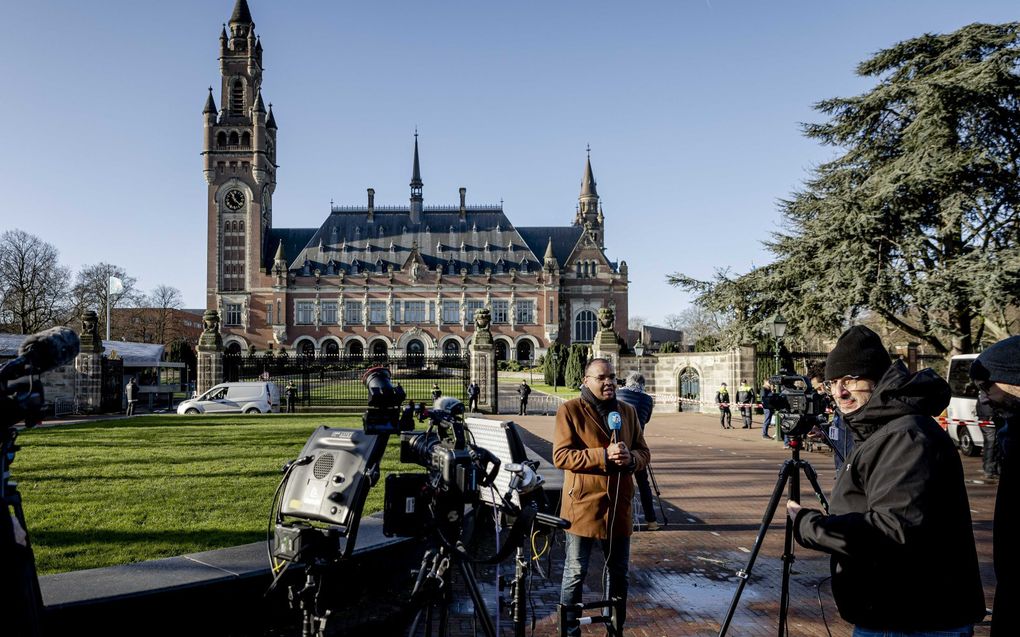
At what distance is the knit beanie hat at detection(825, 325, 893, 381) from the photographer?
2.74 meters

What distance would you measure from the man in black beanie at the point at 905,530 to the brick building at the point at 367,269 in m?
62.2

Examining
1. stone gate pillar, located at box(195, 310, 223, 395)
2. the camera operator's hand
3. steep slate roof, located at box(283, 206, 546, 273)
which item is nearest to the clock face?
steep slate roof, located at box(283, 206, 546, 273)

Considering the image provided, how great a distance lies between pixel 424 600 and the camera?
3.21 meters

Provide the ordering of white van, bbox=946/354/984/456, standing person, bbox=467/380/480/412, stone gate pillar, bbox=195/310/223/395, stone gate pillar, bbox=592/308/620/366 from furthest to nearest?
stone gate pillar, bbox=195/310/223/395, stone gate pillar, bbox=592/308/620/366, standing person, bbox=467/380/480/412, white van, bbox=946/354/984/456

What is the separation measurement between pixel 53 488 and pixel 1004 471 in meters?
9.45

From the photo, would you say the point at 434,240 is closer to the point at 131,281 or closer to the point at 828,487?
the point at 131,281

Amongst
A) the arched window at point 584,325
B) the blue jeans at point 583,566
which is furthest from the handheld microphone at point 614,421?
the arched window at point 584,325

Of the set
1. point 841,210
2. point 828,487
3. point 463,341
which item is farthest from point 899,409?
point 463,341

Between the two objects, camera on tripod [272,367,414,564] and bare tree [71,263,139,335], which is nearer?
camera on tripod [272,367,414,564]

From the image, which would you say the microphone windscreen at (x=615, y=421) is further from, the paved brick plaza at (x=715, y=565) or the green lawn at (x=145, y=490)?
the green lawn at (x=145, y=490)

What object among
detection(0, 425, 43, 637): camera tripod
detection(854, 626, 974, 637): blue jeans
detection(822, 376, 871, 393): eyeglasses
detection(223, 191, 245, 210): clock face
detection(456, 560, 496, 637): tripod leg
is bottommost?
detection(456, 560, 496, 637): tripod leg

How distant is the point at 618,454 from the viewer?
159 inches

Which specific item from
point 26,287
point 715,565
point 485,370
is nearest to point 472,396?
point 485,370

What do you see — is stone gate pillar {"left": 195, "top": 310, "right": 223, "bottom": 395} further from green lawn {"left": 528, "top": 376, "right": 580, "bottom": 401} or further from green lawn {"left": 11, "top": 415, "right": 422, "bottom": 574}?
green lawn {"left": 528, "top": 376, "right": 580, "bottom": 401}
